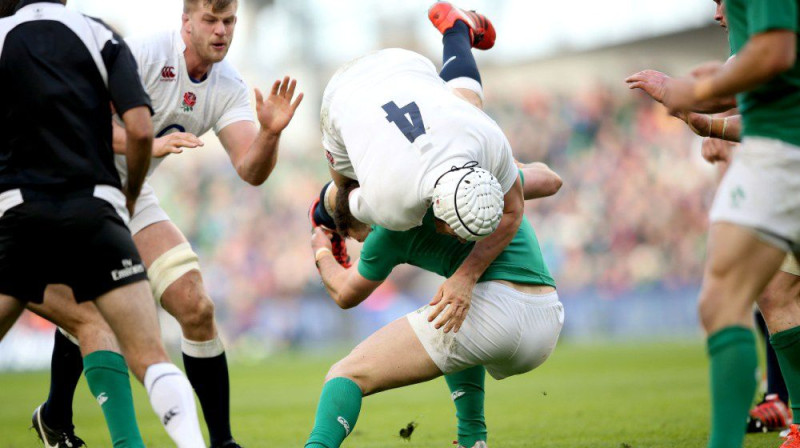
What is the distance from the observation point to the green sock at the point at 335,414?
4766 millimetres

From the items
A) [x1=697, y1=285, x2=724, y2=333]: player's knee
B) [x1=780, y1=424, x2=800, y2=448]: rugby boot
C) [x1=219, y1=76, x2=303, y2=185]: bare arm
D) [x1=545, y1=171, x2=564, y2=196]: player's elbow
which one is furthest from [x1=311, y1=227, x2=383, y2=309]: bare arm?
[x1=780, y1=424, x2=800, y2=448]: rugby boot

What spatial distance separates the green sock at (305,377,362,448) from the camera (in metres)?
4.77

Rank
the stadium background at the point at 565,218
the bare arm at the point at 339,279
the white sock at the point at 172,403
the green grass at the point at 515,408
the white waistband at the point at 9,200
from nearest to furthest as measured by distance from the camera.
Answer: the white waistband at the point at 9,200
the white sock at the point at 172,403
the bare arm at the point at 339,279
the green grass at the point at 515,408
the stadium background at the point at 565,218

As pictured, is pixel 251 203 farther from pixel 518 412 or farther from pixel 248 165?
pixel 248 165

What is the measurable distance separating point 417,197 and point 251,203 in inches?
836

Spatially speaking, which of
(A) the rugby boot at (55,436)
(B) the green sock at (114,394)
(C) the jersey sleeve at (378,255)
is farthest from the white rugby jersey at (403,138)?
(A) the rugby boot at (55,436)

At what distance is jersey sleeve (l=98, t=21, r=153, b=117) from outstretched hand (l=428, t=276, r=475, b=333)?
1.77 metres

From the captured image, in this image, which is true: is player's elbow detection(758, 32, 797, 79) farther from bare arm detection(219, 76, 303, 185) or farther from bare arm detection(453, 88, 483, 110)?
bare arm detection(219, 76, 303, 185)

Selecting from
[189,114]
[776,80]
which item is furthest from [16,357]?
[776,80]

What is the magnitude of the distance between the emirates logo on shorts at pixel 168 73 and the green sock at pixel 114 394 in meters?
2.06

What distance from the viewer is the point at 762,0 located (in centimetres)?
360

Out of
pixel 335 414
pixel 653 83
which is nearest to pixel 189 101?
pixel 335 414

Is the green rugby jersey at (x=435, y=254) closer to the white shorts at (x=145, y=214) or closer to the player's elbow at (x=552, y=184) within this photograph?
the player's elbow at (x=552, y=184)

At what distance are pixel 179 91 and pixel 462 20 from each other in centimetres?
202
